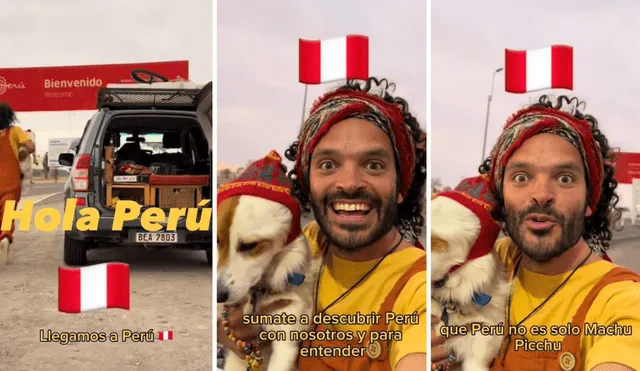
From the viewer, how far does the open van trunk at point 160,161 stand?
382 cm

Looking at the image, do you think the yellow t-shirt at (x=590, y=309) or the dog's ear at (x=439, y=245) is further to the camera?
the dog's ear at (x=439, y=245)

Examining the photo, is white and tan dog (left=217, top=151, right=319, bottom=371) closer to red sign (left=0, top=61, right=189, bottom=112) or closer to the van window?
the van window

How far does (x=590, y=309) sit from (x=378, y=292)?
1.12 metres

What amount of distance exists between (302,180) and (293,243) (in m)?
0.34

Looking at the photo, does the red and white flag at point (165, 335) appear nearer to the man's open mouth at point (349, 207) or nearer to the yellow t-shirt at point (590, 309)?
the man's open mouth at point (349, 207)

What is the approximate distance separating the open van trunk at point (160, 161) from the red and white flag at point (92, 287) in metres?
0.35

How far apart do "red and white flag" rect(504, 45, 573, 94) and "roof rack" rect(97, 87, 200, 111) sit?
1693 mm

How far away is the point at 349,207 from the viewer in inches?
150

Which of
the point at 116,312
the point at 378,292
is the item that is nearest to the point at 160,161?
the point at 116,312

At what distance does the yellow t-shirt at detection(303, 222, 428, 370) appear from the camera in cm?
384

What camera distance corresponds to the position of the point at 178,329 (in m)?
3.80

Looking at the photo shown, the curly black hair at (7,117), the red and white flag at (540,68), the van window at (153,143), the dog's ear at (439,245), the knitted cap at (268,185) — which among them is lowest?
the dog's ear at (439,245)

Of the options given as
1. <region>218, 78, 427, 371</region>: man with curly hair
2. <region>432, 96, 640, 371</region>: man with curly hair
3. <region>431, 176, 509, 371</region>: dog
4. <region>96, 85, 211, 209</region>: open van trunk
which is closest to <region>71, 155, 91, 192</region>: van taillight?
<region>96, 85, 211, 209</region>: open van trunk

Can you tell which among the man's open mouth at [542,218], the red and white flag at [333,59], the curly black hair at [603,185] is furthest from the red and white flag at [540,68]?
the red and white flag at [333,59]
